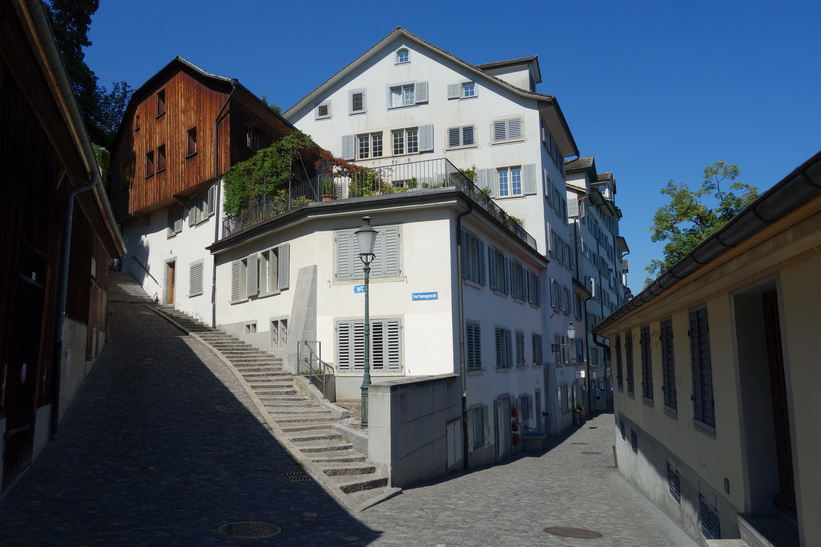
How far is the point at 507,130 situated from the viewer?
32906mm

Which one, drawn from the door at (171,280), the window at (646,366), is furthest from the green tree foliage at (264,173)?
the window at (646,366)

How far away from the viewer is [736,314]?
7480 mm

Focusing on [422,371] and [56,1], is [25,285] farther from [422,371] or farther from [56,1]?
[56,1]

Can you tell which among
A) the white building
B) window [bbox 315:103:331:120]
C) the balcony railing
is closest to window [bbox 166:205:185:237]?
the white building

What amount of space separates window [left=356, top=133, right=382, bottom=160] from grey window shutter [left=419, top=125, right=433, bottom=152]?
86.9 inches

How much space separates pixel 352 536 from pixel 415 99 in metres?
27.6

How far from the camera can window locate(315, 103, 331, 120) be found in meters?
35.3

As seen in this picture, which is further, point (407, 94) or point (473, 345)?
point (407, 94)

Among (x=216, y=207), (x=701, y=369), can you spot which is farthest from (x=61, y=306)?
(x=216, y=207)

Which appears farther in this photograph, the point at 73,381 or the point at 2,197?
the point at 73,381

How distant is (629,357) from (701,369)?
7830 millimetres

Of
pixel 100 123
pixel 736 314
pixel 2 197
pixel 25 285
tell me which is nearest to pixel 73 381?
pixel 25 285

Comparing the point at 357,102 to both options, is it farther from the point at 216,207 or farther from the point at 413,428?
the point at 413,428

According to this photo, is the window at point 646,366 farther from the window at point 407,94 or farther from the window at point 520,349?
the window at point 407,94
